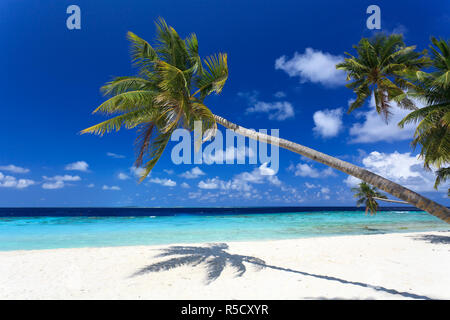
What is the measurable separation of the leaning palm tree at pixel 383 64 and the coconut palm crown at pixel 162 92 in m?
6.56

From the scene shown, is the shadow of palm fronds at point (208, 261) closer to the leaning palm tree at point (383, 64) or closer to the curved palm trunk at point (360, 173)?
the curved palm trunk at point (360, 173)

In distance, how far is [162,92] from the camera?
605 centimetres

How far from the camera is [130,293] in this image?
5086mm

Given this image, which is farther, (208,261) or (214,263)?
(208,261)

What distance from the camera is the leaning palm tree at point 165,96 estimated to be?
562 cm

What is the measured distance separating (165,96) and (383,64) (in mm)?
8964

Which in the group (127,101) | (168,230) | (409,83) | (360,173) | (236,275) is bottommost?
(168,230)

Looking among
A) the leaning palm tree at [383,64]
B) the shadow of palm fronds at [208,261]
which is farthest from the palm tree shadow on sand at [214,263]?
the leaning palm tree at [383,64]

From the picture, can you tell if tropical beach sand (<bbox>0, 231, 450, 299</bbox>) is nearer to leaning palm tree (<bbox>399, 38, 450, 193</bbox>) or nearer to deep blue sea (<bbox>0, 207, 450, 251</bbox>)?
leaning palm tree (<bbox>399, 38, 450, 193</bbox>)

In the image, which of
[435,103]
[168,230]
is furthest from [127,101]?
[168,230]

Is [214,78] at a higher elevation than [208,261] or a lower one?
higher

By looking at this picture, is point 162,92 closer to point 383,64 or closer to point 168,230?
point 383,64

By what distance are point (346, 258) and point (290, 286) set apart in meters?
3.85

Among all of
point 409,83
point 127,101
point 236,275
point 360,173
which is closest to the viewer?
point 360,173
